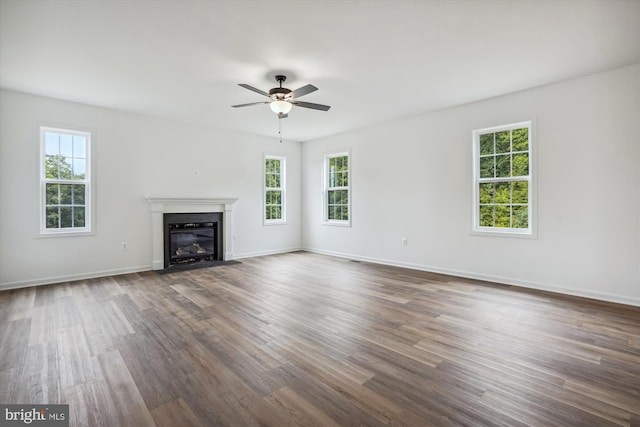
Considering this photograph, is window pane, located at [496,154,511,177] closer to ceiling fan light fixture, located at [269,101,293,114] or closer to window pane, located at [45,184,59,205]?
ceiling fan light fixture, located at [269,101,293,114]

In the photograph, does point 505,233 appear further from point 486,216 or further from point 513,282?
point 513,282

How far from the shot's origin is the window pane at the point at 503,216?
464 centimetres

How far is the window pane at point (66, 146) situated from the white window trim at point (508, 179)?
6371 millimetres

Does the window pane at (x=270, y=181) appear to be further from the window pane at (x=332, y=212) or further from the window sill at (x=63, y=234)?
the window sill at (x=63, y=234)

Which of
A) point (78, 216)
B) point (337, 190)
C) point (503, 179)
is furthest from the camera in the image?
point (337, 190)

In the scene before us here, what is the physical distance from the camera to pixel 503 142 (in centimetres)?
468

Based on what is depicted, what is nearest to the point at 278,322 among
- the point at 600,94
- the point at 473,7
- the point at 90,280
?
the point at 473,7

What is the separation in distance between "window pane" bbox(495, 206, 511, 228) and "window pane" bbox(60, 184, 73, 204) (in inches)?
263

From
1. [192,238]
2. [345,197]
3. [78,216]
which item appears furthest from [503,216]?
[78,216]

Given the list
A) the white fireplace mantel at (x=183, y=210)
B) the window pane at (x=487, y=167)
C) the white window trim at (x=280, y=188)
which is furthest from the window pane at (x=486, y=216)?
the white fireplace mantel at (x=183, y=210)

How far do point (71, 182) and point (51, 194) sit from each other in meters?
0.31

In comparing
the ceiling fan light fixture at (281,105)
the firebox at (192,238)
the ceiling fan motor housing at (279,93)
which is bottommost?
the firebox at (192,238)

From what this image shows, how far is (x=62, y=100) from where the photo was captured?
4.74 m

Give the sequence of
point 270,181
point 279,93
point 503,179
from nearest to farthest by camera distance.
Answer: point 279,93, point 503,179, point 270,181
